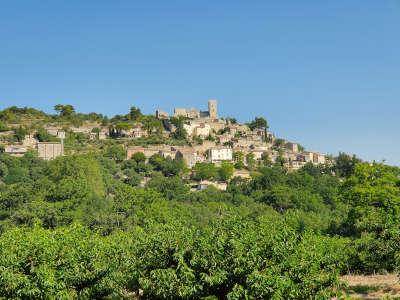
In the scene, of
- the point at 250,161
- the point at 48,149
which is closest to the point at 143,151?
the point at 48,149

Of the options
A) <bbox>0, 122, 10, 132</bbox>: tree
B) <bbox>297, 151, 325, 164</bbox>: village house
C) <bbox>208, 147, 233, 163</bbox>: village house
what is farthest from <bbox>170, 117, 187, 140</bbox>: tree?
<bbox>0, 122, 10, 132</bbox>: tree

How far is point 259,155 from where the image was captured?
104 metres

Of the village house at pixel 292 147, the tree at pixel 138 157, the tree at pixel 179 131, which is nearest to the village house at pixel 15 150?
the tree at pixel 138 157

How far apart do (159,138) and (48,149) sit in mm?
27462

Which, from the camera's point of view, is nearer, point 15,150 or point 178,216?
point 178,216

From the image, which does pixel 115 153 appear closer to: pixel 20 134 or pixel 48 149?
pixel 48 149

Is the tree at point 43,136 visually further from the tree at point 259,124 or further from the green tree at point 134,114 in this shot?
the tree at point 259,124

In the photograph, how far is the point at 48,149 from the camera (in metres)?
83.9

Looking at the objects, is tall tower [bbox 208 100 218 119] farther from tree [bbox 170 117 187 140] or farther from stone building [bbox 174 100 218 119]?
tree [bbox 170 117 187 140]

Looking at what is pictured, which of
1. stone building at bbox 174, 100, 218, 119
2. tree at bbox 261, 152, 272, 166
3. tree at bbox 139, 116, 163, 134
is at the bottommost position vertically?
tree at bbox 261, 152, 272, 166

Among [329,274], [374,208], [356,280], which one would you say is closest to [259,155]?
[374,208]

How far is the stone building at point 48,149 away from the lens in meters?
83.9

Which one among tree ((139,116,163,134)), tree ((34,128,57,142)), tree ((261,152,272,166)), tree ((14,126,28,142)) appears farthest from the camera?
tree ((139,116,163,134))

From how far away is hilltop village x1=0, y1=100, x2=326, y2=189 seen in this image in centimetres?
9031
